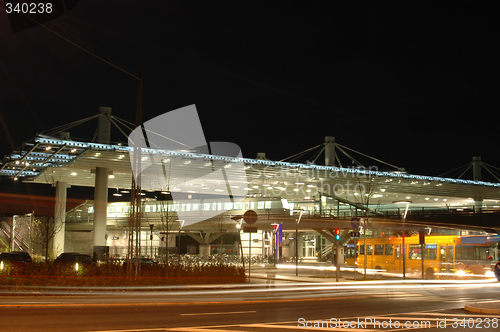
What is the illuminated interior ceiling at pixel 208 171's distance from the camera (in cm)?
3831

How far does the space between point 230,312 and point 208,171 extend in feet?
116

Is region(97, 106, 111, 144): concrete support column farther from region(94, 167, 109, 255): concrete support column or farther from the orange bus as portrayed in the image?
the orange bus

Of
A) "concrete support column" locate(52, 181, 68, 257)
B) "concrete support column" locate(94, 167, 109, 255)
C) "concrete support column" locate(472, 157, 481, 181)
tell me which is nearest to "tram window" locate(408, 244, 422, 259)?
"concrete support column" locate(94, 167, 109, 255)

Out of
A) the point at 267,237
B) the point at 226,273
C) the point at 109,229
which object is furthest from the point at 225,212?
the point at 226,273

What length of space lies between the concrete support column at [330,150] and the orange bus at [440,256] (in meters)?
24.7

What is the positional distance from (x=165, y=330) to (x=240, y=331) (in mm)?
1550

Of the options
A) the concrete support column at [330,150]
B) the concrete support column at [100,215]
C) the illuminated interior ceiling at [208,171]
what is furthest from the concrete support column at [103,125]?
the concrete support column at [330,150]

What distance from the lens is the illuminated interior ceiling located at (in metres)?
38.3

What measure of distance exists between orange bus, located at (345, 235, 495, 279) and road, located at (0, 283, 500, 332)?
11176 mm

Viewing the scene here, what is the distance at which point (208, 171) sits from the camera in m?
48.3

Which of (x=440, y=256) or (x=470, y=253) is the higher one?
(x=470, y=253)

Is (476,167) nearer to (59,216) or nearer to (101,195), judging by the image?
(101,195)

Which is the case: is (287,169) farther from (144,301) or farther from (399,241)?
(144,301)

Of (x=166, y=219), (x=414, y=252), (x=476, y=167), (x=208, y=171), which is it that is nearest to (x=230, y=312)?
(x=166, y=219)
